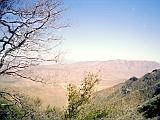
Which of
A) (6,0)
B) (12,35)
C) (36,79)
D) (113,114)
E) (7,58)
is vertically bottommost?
(113,114)

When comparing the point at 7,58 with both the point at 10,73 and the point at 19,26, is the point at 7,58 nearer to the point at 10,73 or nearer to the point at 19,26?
the point at 10,73

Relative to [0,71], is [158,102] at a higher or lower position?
lower

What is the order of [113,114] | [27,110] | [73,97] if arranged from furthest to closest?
[113,114] → [73,97] → [27,110]

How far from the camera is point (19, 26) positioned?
408 inches

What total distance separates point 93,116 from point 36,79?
30.6 feet

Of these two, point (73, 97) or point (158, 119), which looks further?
point (73, 97)

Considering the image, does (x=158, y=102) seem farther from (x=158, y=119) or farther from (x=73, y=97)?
(x=73, y=97)

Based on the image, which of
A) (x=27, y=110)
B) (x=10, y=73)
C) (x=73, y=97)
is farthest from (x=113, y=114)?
(x=10, y=73)

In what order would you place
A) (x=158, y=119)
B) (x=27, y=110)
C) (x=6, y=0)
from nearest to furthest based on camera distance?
(x=6, y=0) < (x=27, y=110) < (x=158, y=119)

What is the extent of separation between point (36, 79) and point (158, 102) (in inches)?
355

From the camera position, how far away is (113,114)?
2152 centimetres

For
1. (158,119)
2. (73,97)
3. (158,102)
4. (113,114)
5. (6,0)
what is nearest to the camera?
(6,0)

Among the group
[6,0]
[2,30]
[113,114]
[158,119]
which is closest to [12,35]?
[2,30]

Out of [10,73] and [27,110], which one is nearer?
[10,73]
